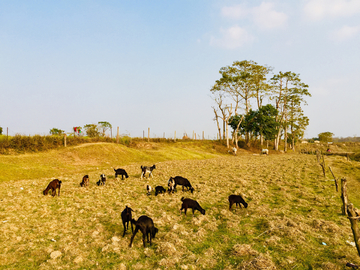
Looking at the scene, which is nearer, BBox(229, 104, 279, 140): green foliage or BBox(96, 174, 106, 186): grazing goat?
BBox(96, 174, 106, 186): grazing goat

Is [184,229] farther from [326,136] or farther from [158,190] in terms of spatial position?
[326,136]

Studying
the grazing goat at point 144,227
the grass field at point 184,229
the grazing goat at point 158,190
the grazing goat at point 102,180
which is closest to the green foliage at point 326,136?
the grass field at point 184,229

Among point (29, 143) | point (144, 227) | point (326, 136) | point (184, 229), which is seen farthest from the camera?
point (326, 136)

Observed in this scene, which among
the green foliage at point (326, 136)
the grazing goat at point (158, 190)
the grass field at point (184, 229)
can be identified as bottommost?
the grass field at point (184, 229)

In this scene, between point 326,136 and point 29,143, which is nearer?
point 29,143

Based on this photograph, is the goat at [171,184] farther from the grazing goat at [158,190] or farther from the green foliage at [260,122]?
the green foliage at [260,122]

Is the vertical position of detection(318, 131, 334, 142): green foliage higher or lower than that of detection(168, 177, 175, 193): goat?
higher

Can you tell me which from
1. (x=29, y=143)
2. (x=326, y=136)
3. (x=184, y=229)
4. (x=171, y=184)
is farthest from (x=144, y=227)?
(x=326, y=136)

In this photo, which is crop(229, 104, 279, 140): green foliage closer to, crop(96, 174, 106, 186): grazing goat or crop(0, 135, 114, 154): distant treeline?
crop(0, 135, 114, 154): distant treeline

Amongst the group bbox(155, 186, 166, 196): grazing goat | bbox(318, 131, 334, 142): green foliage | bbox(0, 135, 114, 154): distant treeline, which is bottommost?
bbox(155, 186, 166, 196): grazing goat

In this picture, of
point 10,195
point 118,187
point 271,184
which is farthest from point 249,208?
point 10,195

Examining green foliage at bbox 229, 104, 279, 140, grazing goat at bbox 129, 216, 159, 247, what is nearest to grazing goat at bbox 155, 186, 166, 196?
grazing goat at bbox 129, 216, 159, 247

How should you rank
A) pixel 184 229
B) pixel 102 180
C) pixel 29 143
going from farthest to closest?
1. pixel 29 143
2. pixel 102 180
3. pixel 184 229

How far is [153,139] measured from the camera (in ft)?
160
